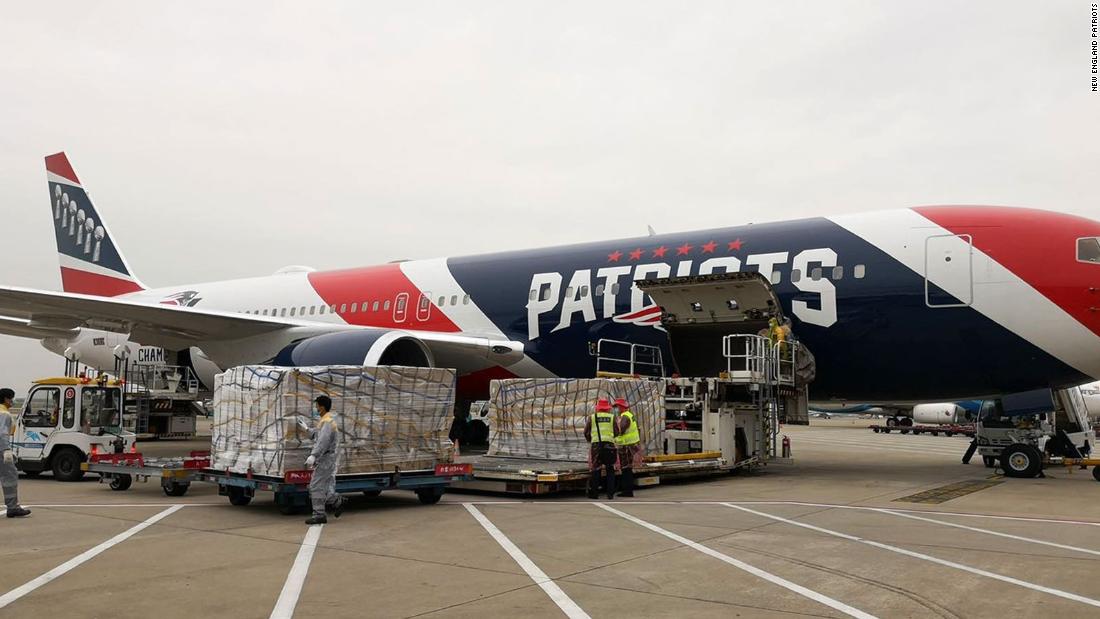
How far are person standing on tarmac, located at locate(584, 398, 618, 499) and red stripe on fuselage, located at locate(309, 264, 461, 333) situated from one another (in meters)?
6.49

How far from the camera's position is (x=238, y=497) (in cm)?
946

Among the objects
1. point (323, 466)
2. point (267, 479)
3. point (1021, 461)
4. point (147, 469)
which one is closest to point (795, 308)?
point (1021, 461)

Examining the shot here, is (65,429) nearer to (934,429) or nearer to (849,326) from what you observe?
(849,326)

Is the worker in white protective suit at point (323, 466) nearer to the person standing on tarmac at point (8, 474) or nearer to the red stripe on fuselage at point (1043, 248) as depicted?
the person standing on tarmac at point (8, 474)

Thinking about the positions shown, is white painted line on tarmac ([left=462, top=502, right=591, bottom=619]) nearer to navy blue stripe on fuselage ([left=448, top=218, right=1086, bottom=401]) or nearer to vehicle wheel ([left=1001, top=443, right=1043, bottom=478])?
navy blue stripe on fuselage ([left=448, top=218, right=1086, bottom=401])

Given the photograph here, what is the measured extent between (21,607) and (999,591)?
18.6ft

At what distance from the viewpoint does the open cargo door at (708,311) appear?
1300 centimetres

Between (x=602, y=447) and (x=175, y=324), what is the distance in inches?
330

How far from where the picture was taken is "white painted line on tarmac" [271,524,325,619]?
4.85 m

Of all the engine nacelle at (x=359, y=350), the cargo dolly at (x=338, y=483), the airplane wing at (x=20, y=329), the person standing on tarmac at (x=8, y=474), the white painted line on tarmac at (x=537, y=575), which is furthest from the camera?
the airplane wing at (x=20, y=329)

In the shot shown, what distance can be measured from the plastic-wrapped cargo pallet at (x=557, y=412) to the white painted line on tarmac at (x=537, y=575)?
331 centimetres

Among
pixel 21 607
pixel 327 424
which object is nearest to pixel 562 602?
pixel 21 607

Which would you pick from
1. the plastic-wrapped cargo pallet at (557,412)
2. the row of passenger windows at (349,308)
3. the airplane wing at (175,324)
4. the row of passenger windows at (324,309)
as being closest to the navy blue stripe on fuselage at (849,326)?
the airplane wing at (175,324)

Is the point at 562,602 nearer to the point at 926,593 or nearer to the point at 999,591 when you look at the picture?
the point at 926,593
